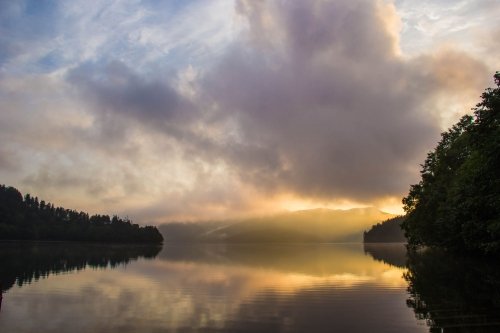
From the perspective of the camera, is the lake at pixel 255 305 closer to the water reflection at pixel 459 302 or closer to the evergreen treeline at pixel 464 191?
the water reflection at pixel 459 302

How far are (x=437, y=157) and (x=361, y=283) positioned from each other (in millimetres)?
55002

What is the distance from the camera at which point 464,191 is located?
5784cm

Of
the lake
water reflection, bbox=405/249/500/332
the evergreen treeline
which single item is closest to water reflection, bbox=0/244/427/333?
the lake

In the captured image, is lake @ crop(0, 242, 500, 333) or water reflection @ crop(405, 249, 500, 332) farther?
lake @ crop(0, 242, 500, 333)

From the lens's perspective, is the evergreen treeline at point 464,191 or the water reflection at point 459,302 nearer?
the water reflection at point 459,302

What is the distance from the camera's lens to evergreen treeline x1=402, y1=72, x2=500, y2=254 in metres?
41.7

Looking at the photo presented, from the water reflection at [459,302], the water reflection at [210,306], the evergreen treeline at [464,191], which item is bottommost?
the water reflection at [210,306]

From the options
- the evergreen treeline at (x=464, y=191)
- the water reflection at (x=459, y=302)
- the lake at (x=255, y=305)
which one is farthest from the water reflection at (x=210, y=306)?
the evergreen treeline at (x=464, y=191)

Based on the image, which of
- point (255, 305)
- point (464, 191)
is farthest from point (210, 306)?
point (464, 191)

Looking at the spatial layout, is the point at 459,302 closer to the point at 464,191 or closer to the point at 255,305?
the point at 255,305

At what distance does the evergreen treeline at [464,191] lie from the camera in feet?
137

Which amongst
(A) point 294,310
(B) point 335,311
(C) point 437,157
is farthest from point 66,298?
(C) point 437,157

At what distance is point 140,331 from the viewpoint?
27516mm

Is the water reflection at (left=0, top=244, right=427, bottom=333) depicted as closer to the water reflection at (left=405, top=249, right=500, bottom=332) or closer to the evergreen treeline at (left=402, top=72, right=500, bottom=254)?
→ the water reflection at (left=405, top=249, right=500, bottom=332)
